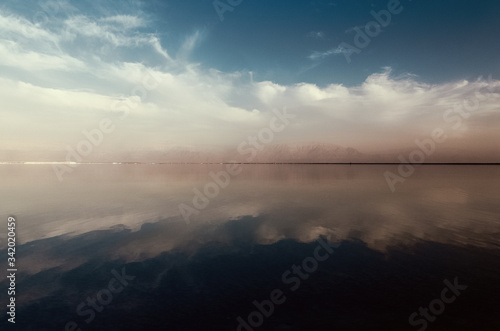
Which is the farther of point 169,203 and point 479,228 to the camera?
point 169,203

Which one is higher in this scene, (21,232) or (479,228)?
(21,232)

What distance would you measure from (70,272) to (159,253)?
4149 millimetres

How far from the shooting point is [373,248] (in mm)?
15031

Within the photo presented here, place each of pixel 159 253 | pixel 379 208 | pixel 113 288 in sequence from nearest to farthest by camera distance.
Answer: pixel 113 288 → pixel 159 253 → pixel 379 208

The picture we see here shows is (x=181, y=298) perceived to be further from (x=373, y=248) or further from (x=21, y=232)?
(x=21, y=232)

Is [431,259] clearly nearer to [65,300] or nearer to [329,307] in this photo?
[329,307]

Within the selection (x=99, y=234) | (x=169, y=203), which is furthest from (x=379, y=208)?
(x=99, y=234)

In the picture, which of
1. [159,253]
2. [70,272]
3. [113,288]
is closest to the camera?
[113,288]

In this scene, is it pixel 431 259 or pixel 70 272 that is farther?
pixel 431 259

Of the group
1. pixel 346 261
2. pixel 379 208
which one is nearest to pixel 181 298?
pixel 346 261

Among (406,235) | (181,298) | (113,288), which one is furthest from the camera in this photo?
(406,235)

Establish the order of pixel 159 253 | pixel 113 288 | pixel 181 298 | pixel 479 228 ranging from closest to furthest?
pixel 181 298 < pixel 113 288 < pixel 159 253 < pixel 479 228

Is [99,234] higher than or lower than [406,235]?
higher

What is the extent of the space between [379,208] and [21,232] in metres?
32.1
